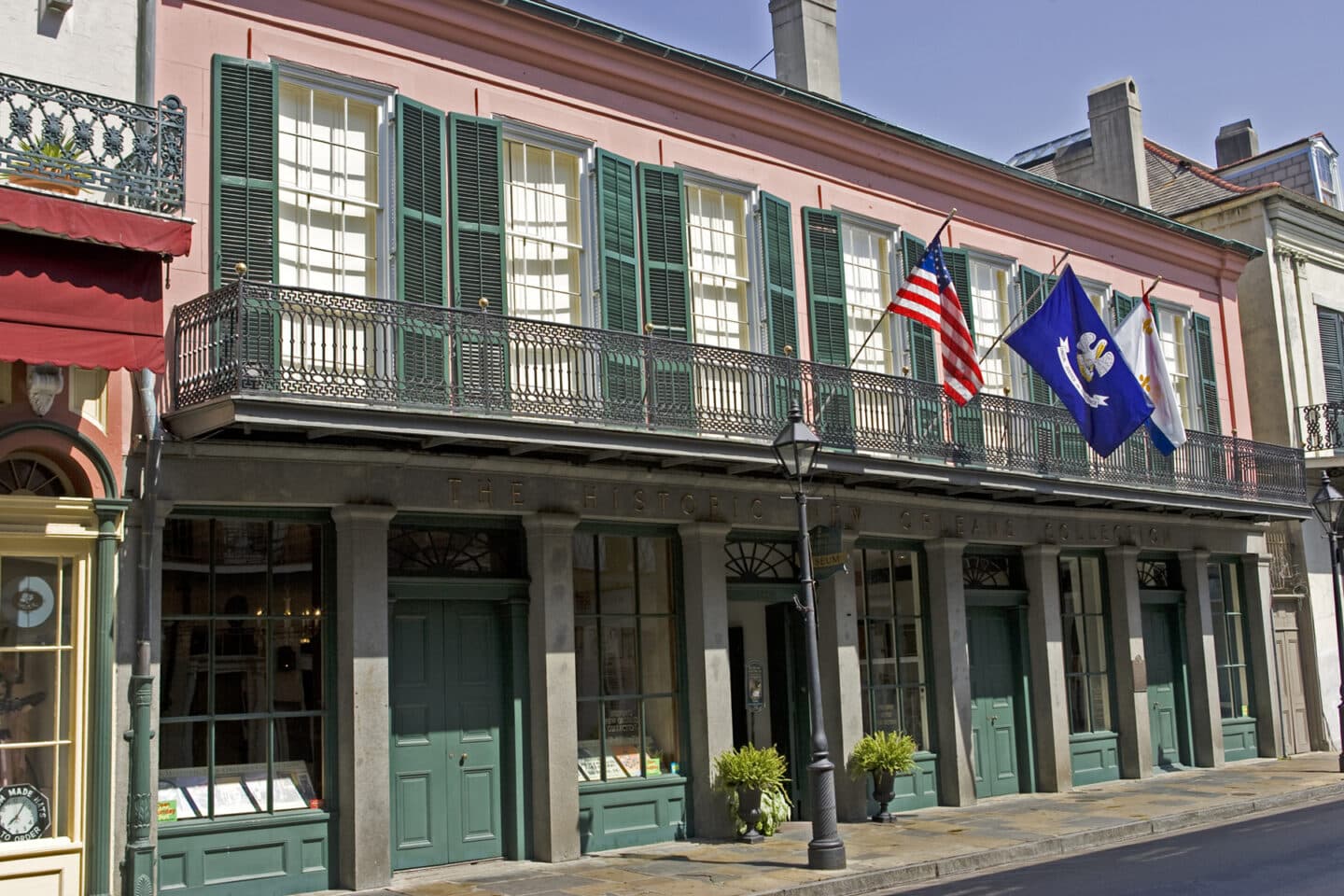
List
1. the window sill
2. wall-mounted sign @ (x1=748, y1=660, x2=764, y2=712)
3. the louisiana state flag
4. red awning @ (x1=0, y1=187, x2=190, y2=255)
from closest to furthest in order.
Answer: red awning @ (x1=0, y1=187, x2=190, y2=255) → the window sill → wall-mounted sign @ (x1=748, y1=660, x2=764, y2=712) → the louisiana state flag

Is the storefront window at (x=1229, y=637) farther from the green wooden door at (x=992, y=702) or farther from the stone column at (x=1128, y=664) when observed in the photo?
the green wooden door at (x=992, y=702)

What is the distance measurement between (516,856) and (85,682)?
445 cm

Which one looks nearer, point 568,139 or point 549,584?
point 549,584

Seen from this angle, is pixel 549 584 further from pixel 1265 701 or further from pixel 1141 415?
pixel 1265 701

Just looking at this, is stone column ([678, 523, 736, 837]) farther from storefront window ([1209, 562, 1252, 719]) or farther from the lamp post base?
storefront window ([1209, 562, 1252, 719])

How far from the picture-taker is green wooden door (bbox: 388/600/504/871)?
1238 cm

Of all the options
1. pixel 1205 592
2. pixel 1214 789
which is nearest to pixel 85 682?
pixel 1214 789

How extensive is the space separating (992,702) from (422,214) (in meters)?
10.1

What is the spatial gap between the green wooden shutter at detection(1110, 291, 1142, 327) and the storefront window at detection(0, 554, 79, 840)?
1570cm

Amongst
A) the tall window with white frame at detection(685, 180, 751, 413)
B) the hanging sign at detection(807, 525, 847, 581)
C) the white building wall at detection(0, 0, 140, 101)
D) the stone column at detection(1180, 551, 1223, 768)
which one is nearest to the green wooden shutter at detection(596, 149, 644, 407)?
the tall window with white frame at detection(685, 180, 751, 413)

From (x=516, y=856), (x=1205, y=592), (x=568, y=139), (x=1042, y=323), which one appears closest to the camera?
(x=516, y=856)

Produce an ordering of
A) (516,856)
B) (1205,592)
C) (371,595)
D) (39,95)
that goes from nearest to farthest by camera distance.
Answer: (39,95)
(371,595)
(516,856)
(1205,592)

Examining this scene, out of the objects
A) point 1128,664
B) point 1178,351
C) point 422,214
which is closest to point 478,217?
point 422,214

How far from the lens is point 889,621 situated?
1708 centimetres
